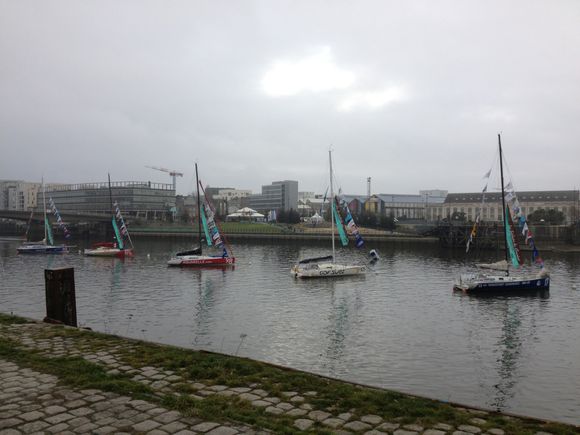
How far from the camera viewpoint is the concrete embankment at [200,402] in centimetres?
→ 941

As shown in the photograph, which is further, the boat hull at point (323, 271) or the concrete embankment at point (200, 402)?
the boat hull at point (323, 271)

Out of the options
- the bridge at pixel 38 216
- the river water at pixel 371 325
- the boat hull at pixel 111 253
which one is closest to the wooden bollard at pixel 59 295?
the river water at pixel 371 325

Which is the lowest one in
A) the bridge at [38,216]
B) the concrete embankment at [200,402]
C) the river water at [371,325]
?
the river water at [371,325]

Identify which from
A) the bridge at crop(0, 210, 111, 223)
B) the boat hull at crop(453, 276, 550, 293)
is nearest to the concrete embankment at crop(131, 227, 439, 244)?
the bridge at crop(0, 210, 111, 223)

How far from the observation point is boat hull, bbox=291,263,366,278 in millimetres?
54938

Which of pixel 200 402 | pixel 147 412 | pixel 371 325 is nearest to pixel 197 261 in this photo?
pixel 371 325

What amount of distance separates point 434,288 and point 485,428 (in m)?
40.7

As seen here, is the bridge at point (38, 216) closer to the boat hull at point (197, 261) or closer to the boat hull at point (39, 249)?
the boat hull at point (39, 249)

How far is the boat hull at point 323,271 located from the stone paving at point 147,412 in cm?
4250

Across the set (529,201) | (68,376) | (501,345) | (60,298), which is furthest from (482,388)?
(529,201)

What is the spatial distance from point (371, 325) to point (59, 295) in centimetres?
1908

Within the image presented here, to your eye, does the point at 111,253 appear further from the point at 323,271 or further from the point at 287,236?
the point at 287,236

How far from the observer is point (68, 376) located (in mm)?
12039

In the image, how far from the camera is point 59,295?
21016 millimetres
